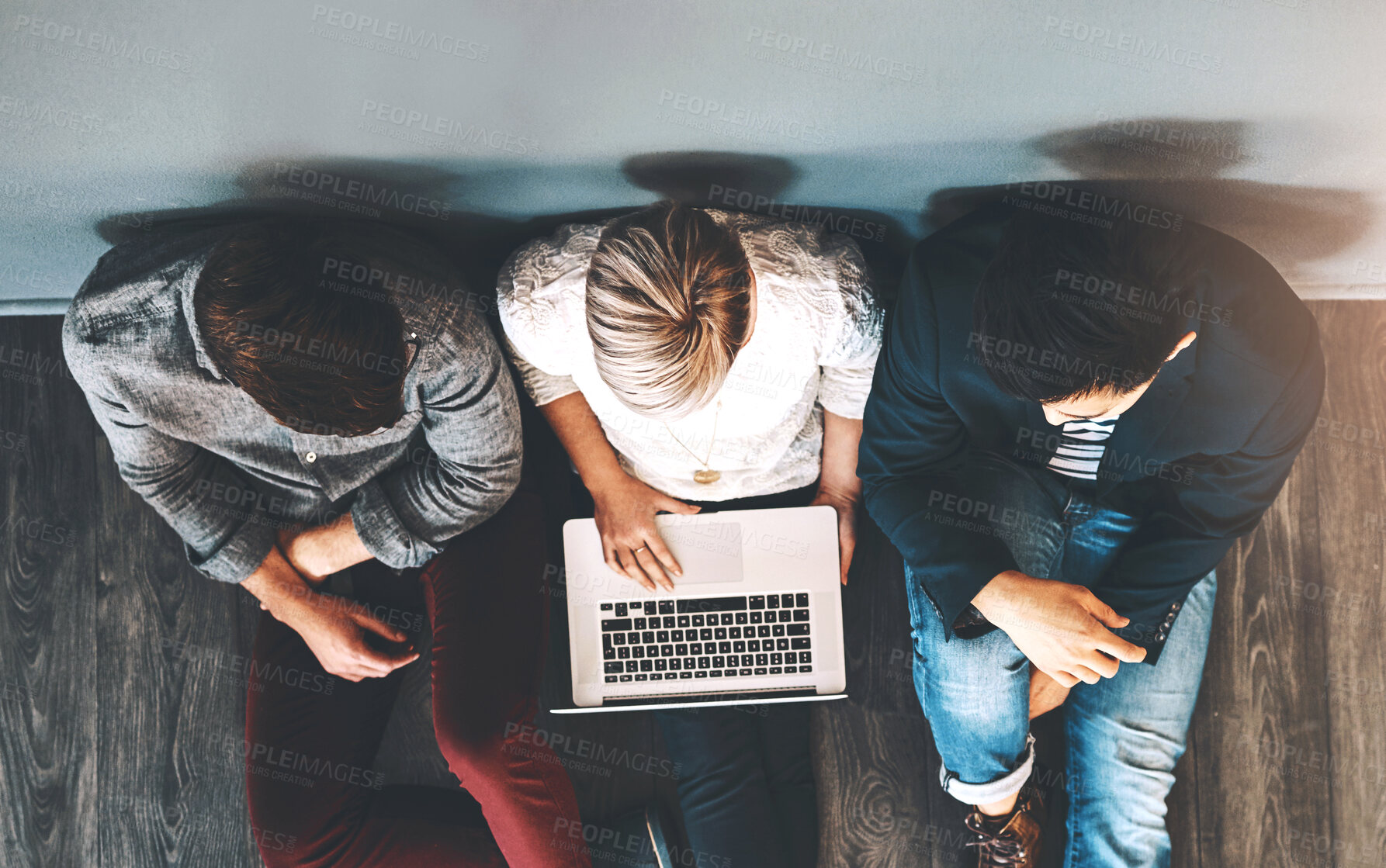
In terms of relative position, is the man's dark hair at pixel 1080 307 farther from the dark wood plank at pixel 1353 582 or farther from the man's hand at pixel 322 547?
the man's hand at pixel 322 547

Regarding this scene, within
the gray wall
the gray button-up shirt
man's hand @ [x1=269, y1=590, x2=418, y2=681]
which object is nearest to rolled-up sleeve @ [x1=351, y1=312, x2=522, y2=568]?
the gray button-up shirt

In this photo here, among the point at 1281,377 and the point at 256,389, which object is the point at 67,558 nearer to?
the point at 256,389

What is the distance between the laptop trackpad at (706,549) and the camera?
57.0 inches

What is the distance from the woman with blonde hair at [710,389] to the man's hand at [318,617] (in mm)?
478

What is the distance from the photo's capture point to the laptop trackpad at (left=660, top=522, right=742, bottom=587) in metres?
1.45

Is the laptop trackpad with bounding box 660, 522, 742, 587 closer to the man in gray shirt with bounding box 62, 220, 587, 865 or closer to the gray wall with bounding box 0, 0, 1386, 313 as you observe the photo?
the man in gray shirt with bounding box 62, 220, 587, 865

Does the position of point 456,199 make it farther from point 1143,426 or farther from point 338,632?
point 1143,426

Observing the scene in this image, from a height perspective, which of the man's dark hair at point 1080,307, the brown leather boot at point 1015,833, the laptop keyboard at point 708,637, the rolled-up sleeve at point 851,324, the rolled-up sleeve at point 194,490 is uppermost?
the man's dark hair at point 1080,307

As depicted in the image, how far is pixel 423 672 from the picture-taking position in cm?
168

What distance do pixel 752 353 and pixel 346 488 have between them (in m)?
0.74

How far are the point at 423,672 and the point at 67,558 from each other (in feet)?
2.56

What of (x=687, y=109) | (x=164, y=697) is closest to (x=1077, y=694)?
(x=687, y=109)

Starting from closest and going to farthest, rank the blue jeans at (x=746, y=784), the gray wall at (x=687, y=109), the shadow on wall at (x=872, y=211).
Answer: the gray wall at (x=687, y=109)
the shadow on wall at (x=872, y=211)
the blue jeans at (x=746, y=784)

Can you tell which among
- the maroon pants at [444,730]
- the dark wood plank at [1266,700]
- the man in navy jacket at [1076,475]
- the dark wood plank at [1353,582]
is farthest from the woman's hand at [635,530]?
the dark wood plank at [1353,582]
